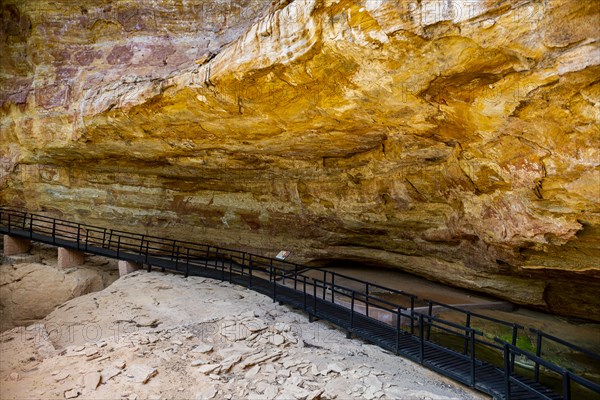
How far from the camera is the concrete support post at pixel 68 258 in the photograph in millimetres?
11609

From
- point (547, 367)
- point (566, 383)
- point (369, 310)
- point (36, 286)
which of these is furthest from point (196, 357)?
point (36, 286)

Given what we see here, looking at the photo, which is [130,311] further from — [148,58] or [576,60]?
[576,60]

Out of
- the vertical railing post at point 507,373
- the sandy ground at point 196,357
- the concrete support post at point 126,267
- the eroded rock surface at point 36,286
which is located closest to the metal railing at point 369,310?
the vertical railing post at point 507,373

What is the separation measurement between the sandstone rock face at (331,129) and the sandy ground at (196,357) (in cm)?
334

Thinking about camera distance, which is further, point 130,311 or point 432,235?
point 432,235

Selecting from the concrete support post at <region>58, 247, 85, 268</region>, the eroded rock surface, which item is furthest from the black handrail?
the concrete support post at <region>58, 247, 85, 268</region>

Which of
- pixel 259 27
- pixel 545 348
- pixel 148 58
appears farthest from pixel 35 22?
pixel 545 348

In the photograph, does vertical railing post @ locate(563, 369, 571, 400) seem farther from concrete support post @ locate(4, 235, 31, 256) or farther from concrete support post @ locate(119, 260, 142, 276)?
concrete support post @ locate(4, 235, 31, 256)

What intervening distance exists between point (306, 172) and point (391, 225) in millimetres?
2503

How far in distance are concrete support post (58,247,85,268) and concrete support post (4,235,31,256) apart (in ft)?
5.87

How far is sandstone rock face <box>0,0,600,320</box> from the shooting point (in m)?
4.88

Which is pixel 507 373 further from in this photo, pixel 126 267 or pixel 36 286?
pixel 36 286

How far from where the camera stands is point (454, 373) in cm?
554

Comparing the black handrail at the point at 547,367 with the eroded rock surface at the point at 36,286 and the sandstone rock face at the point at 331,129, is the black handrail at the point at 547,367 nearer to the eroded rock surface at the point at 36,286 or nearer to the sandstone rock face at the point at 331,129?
the sandstone rock face at the point at 331,129
